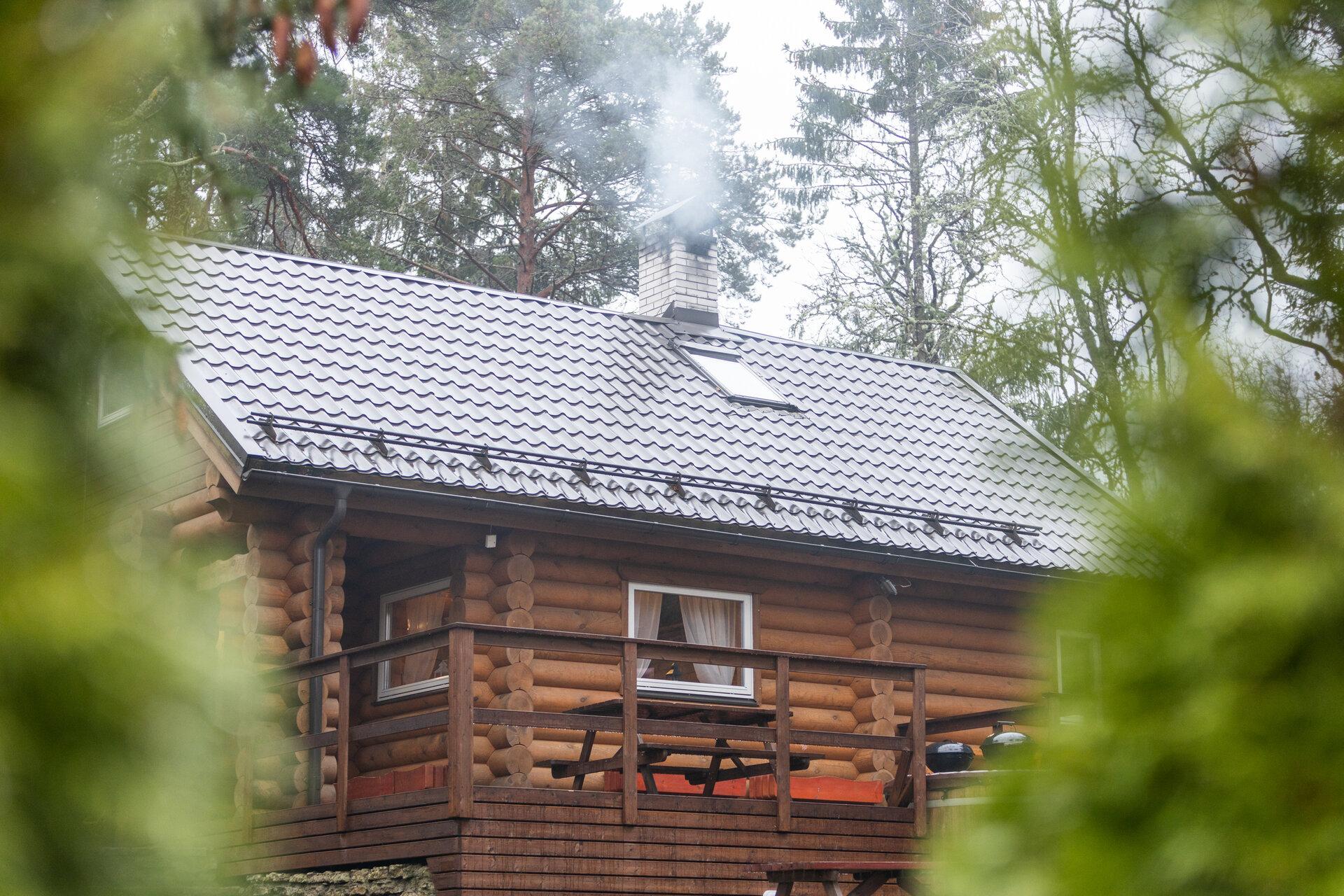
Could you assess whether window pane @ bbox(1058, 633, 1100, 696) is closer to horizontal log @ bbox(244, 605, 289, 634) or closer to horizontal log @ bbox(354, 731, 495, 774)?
horizontal log @ bbox(354, 731, 495, 774)

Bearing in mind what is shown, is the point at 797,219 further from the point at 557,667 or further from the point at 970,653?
the point at 557,667

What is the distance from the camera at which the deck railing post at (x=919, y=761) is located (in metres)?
10.8

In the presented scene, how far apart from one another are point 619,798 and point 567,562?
115 inches

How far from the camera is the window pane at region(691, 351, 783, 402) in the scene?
15.4 m

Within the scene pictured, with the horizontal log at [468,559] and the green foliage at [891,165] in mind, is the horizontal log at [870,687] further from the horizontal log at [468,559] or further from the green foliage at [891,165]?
the green foliage at [891,165]

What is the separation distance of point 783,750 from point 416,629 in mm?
3553

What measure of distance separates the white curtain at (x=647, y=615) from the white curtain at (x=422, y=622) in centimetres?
159

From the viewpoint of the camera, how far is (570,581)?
39.7ft

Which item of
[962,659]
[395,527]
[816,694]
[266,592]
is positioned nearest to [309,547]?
[266,592]

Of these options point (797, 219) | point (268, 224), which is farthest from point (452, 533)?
point (797, 219)

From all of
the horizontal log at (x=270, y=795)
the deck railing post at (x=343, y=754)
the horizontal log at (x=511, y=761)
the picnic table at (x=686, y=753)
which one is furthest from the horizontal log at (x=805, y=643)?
the deck railing post at (x=343, y=754)

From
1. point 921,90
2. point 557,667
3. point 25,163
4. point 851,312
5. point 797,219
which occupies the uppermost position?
point 921,90

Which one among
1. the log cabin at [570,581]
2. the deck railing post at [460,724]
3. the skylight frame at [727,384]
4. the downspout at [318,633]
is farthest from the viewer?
the skylight frame at [727,384]

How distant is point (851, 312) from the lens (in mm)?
30922
